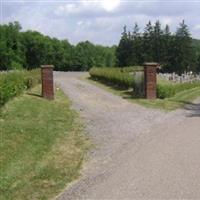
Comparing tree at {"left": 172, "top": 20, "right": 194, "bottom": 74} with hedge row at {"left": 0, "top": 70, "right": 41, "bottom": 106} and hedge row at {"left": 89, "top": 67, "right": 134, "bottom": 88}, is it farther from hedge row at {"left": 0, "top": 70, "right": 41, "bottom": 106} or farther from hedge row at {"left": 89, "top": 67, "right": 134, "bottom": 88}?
hedge row at {"left": 0, "top": 70, "right": 41, "bottom": 106}

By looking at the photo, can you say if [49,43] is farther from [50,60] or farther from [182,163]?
[182,163]

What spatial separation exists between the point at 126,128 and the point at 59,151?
3.72 metres

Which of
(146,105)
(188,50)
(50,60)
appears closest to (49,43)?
(50,60)

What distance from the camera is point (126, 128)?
14.7 metres

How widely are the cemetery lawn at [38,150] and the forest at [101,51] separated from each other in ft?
227

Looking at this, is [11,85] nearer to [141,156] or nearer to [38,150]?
[38,150]

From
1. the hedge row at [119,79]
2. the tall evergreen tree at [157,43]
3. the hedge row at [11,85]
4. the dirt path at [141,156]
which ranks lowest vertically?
the dirt path at [141,156]

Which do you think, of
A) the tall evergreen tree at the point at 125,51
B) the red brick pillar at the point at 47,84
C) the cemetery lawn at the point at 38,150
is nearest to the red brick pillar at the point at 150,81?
the red brick pillar at the point at 47,84

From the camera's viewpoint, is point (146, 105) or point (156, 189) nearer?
point (156, 189)

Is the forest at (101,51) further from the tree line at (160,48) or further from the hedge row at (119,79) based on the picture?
the hedge row at (119,79)

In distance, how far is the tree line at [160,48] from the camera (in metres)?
85.1

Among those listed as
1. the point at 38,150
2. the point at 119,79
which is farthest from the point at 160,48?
the point at 38,150

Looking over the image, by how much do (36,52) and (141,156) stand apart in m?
106

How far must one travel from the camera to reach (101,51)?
456 feet
